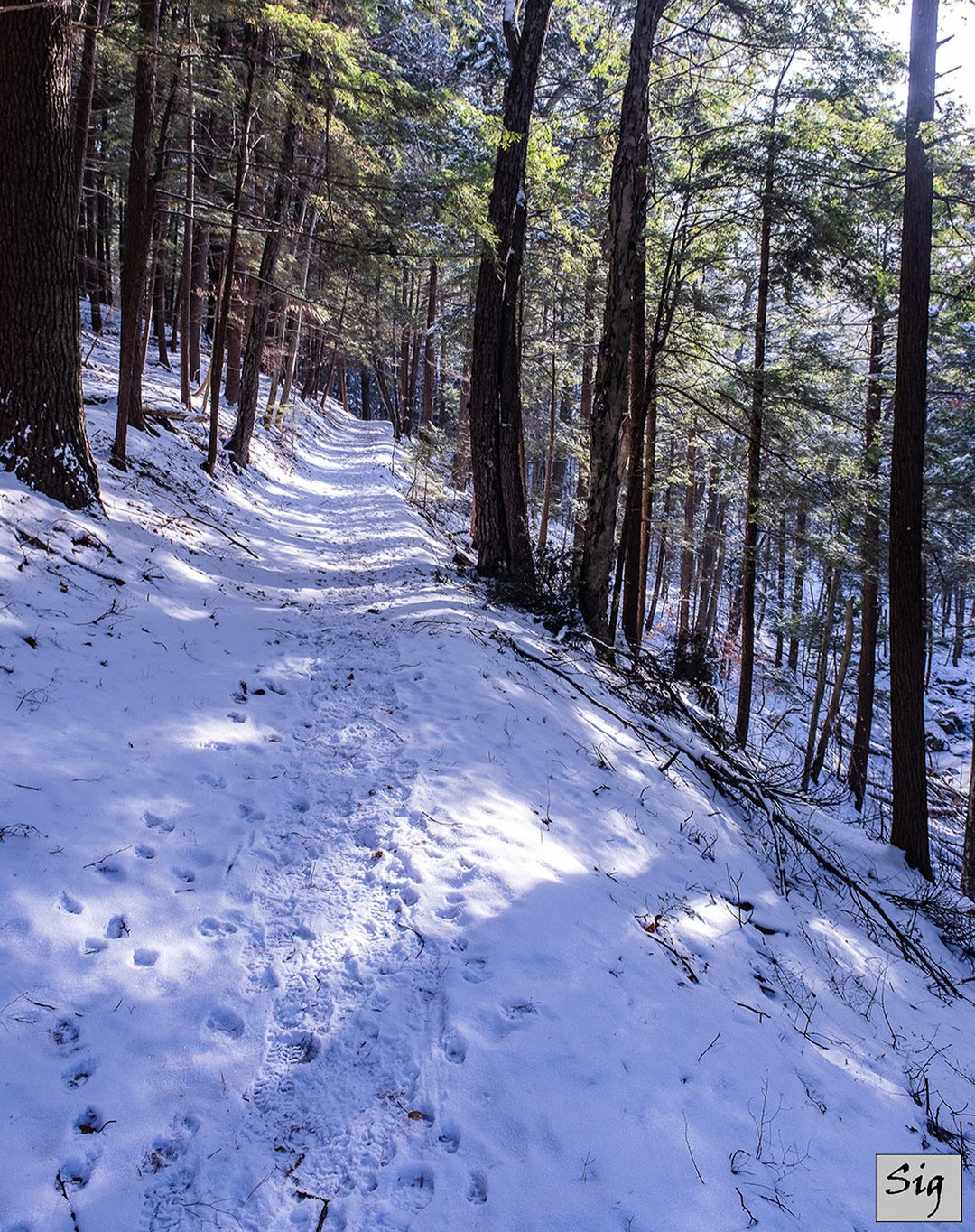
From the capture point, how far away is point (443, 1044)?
8.18 ft

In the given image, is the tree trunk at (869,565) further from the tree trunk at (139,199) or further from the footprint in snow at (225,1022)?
the footprint in snow at (225,1022)

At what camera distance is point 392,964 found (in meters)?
2.87

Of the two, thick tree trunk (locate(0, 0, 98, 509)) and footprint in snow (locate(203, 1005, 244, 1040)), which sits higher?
thick tree trunk (locate(0, 0, 98, 509))

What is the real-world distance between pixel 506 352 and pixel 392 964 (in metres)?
8.80

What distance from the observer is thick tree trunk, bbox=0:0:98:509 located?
5363 millimetres

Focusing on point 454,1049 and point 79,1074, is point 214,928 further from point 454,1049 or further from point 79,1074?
point 454,1049

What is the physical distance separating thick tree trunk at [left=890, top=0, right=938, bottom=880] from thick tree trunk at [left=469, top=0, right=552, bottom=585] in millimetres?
4796

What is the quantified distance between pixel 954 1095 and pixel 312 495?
17.0 meters

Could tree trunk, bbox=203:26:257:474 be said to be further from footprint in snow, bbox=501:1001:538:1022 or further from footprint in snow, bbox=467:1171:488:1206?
footprint in snow, bbox=467:1171:488:1206

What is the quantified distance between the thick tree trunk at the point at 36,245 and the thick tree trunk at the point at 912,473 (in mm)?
9001

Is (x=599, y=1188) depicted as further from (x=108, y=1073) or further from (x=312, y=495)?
(x=312, y=495)

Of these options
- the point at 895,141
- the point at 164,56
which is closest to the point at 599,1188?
the point at 895,141

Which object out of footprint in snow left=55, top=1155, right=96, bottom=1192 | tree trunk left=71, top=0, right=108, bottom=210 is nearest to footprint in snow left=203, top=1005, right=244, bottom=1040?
footprint in snow left=55, top=1155, right=96, bottom=1192

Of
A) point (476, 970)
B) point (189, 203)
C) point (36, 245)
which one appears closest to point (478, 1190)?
point (476, 970)
